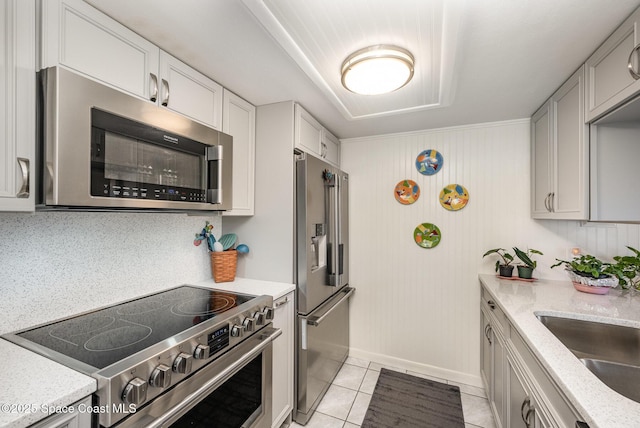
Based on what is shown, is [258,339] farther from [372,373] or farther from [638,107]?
[638,107]

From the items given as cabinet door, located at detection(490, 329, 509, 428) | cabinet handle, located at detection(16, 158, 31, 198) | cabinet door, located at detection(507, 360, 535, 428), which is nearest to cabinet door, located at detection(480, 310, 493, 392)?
cabinet door, located at detection(490, 329, 509, 428)

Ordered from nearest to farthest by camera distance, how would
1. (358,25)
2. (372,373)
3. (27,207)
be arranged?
(27,207)
(358,25)
(372,373)

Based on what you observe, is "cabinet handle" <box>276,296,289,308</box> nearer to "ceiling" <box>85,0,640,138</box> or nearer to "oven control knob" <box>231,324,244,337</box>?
"oven control knob" <box>231,324,244,337</box>

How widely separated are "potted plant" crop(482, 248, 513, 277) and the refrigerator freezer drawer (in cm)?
125

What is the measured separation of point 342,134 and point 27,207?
2286mm

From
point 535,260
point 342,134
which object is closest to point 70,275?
point 342,134

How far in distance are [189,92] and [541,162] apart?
2.43 m

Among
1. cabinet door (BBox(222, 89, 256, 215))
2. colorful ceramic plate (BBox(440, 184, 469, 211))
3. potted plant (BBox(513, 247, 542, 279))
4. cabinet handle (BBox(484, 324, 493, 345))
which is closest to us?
cabinet door (BBox(222, 89, 256, 215))

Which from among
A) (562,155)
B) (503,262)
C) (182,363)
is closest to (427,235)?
(503,262)

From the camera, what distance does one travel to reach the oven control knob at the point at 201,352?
1064mm

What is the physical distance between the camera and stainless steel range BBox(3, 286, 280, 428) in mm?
841

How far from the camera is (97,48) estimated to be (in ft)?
3.56

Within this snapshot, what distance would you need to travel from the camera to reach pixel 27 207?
0.89m

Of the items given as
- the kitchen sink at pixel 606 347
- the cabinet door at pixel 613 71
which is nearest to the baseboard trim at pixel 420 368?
the kitchen sink at pixel 606 347
